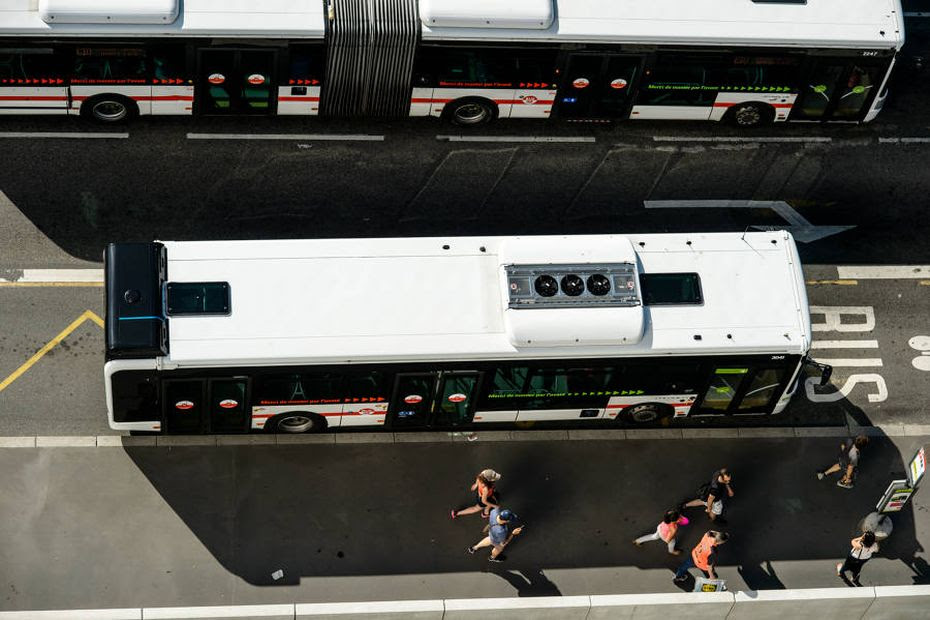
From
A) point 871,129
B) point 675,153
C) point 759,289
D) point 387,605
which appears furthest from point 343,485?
point 871,129

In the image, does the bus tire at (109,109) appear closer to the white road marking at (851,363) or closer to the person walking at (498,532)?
the person walking at (498,532)

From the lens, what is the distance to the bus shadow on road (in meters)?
25.8

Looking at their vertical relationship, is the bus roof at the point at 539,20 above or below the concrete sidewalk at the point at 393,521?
above

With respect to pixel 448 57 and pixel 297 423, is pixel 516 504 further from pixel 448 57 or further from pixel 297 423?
pixel 448 57

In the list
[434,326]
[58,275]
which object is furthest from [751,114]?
[58,275]

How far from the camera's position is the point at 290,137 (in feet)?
98.4

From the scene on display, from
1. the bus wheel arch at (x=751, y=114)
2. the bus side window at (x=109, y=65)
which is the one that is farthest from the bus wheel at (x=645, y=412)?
the bus side window at (x=109, y=65)

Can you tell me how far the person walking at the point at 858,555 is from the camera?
25.1m

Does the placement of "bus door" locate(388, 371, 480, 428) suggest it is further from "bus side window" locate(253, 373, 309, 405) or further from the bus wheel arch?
the bus wheel arch

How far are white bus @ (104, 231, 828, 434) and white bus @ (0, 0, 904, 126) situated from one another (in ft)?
16.2

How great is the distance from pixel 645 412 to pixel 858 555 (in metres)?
4.43

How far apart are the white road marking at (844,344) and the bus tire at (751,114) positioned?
17.1ft

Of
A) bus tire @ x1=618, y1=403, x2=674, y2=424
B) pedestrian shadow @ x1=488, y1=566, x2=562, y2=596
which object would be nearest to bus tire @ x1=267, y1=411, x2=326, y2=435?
pedestrian shadow @ x1=488, y1=566, x2=562, y2=596

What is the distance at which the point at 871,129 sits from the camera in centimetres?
3158
